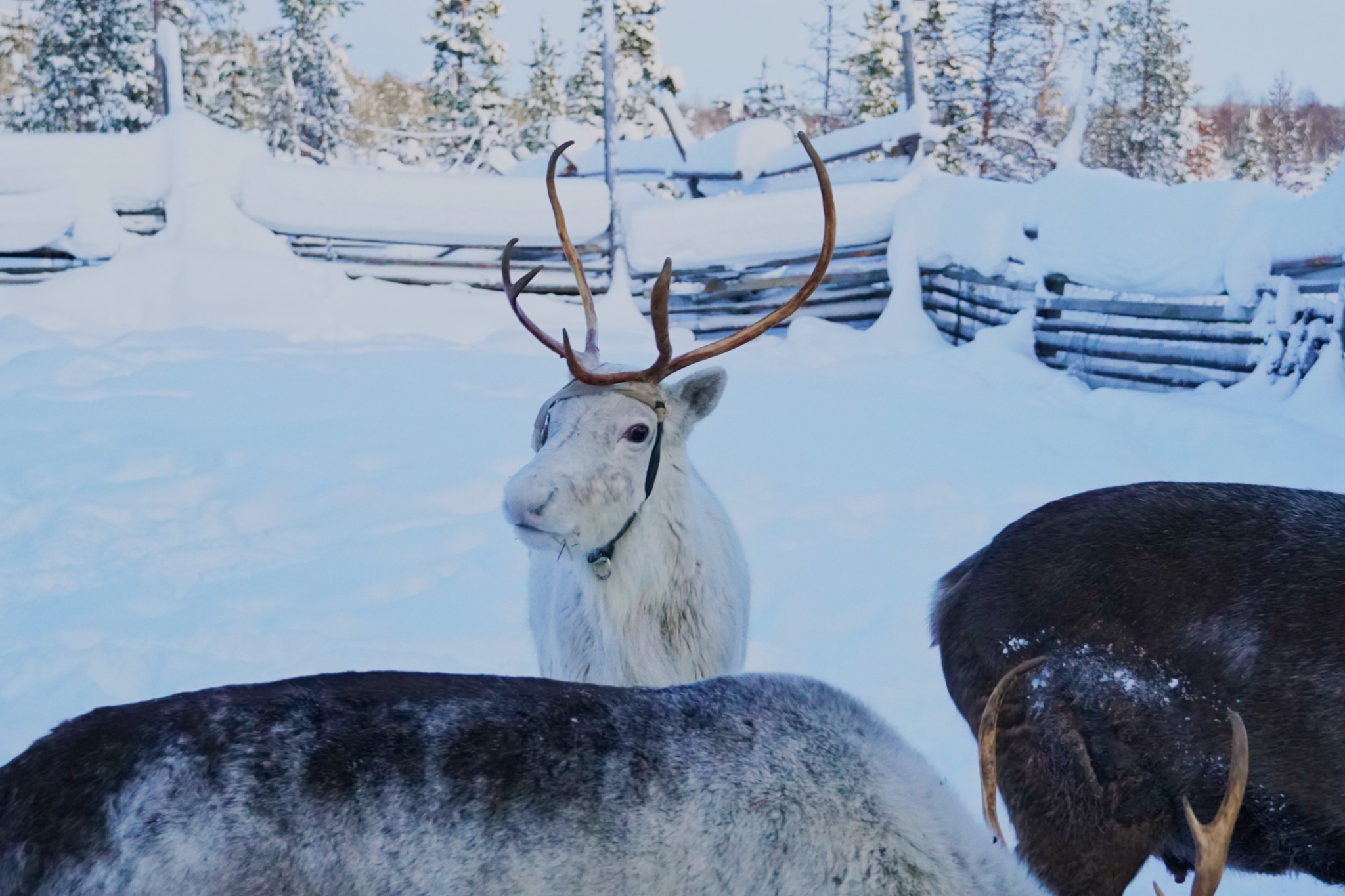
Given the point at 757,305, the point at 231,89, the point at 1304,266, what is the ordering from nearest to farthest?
1. the point at 1304,266
2. the point at 757,305
3. the point at 231,89

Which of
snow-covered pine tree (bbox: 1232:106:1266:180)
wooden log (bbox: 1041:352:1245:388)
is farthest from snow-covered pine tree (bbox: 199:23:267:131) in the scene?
snow-covered pine tree (bbox: 1232:106:1266:180)

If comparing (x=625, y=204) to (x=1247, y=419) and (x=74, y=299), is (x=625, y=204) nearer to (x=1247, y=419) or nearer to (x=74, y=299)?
(x=74, y=299)

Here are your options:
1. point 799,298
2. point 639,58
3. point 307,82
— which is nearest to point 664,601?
point 799,298

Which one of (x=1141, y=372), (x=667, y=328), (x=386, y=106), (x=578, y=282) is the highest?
(x=386, y=106)

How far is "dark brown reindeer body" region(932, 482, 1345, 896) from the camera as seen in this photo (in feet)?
8.01

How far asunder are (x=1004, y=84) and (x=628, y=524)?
26650mm

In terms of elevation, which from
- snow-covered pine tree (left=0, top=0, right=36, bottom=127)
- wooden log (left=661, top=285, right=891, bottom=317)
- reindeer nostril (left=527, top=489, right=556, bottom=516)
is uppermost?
snow-covered pine tree (left=0, top=0, right=36, bottom=127)

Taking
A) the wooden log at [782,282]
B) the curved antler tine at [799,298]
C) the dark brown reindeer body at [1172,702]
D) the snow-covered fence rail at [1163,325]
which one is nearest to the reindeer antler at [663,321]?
the curved antler tine at [799,298]

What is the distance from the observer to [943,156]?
2964 centimetres

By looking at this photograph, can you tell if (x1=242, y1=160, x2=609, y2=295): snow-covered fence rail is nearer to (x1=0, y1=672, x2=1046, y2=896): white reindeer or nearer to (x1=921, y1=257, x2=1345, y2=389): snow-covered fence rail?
(x1=921, y1=257, x2=1345, y2=389): snow-covered fence rail

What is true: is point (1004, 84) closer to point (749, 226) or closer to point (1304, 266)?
point (749, 226)

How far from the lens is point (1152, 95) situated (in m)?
39.0

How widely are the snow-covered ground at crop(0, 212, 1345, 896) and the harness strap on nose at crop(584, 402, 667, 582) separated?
149cm

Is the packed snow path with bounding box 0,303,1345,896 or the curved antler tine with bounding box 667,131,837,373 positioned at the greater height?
the curved antler tine with bounding box 667,131,837,373
